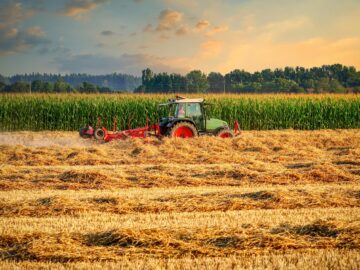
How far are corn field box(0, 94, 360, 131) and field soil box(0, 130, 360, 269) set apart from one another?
12452 mm

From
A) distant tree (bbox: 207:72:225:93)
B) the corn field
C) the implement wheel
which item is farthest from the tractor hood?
distant tree (bbox: 207:72:225:93)

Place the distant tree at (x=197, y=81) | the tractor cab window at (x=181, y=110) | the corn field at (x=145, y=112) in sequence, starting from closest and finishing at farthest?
the tractor cab window at (x=181, y=110) → the corn field at (x=145, y=112) → the distant tree at (x=197, y=81)

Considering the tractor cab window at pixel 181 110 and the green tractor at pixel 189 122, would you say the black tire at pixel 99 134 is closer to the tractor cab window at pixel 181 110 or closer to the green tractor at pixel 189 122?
the green tractor at pixel 189 122

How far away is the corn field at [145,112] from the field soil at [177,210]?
1245 cm

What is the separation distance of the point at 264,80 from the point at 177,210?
61.6m

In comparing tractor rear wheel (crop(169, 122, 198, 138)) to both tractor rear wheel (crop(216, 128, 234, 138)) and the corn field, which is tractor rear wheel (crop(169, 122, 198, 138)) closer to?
tractor rear wheel (crop(216, 128, 234, 138))

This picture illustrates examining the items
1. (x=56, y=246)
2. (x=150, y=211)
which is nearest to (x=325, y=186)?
(x=150, y=211)

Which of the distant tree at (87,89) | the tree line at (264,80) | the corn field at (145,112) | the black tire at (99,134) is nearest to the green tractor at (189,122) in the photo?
the black tire at (99,134)

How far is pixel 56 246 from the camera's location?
6160mm

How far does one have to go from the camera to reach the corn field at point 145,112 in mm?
27719

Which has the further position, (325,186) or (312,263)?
(325,186)

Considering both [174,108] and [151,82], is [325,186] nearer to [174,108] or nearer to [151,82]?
[174,108]

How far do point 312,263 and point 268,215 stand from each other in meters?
2.24

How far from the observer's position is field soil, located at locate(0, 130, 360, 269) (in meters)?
5.97
